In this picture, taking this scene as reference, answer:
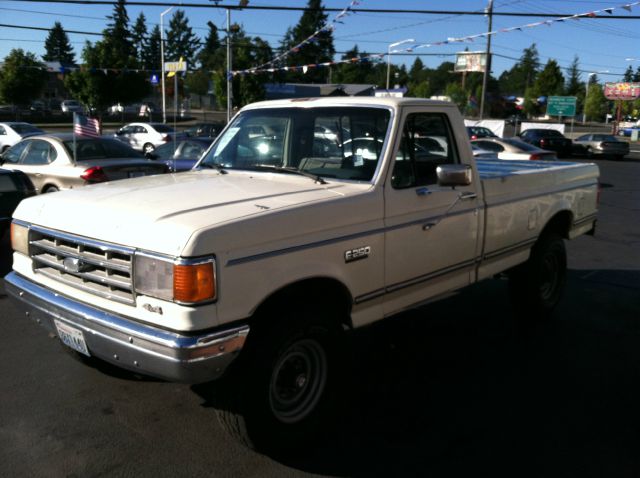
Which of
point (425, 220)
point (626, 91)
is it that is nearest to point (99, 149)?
point (425, 220)

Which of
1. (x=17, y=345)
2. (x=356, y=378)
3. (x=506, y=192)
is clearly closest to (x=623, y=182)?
(x=506, y=192)

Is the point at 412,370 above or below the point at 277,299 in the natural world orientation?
below

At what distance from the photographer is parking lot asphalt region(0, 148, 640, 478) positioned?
3307 millimetres

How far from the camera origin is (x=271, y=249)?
3.08 metres

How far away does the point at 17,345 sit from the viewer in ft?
16.1

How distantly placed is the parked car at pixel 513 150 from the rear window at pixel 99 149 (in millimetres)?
11598

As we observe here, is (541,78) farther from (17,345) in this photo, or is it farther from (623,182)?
(17,345)

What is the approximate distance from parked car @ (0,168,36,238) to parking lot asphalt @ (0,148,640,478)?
1993mm

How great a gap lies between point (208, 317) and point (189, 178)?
1686 mm

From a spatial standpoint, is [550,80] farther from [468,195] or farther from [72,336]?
[72,336]

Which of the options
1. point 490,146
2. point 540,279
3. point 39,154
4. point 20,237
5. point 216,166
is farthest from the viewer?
point 490,146

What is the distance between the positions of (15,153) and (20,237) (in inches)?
333

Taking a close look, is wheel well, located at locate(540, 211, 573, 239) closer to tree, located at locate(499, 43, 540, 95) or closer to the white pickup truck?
the white pickup truck

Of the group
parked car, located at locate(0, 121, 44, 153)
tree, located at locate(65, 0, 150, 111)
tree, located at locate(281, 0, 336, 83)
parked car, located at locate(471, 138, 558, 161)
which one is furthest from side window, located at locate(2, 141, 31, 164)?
tree, located at locate(281, 0, 336, 83)
